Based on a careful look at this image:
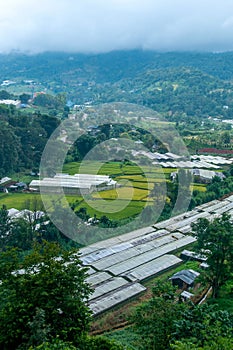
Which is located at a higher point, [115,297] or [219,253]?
[219,253]

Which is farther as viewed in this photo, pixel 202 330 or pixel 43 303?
pixel 43 303

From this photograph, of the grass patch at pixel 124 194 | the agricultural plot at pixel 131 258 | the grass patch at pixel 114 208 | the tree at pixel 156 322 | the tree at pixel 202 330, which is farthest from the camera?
the grass patch at pixel 124 194

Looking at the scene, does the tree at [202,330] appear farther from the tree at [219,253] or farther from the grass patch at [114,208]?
the grass patch at [114,208]

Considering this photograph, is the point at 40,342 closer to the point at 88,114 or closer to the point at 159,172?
the point at 159,172

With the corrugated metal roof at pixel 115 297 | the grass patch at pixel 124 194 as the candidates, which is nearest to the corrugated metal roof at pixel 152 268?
the corrugated metal roof at pixel 115 297

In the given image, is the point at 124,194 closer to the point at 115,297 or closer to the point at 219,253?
the point at 115,297

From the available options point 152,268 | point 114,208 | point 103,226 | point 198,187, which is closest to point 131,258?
point 152,268

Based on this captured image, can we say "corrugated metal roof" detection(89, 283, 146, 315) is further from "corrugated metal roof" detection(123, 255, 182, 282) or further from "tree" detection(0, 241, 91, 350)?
"tree" detection(0, 241, 91, 350)

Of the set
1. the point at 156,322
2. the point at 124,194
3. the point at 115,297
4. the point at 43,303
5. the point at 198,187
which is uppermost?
the point at 43,303
